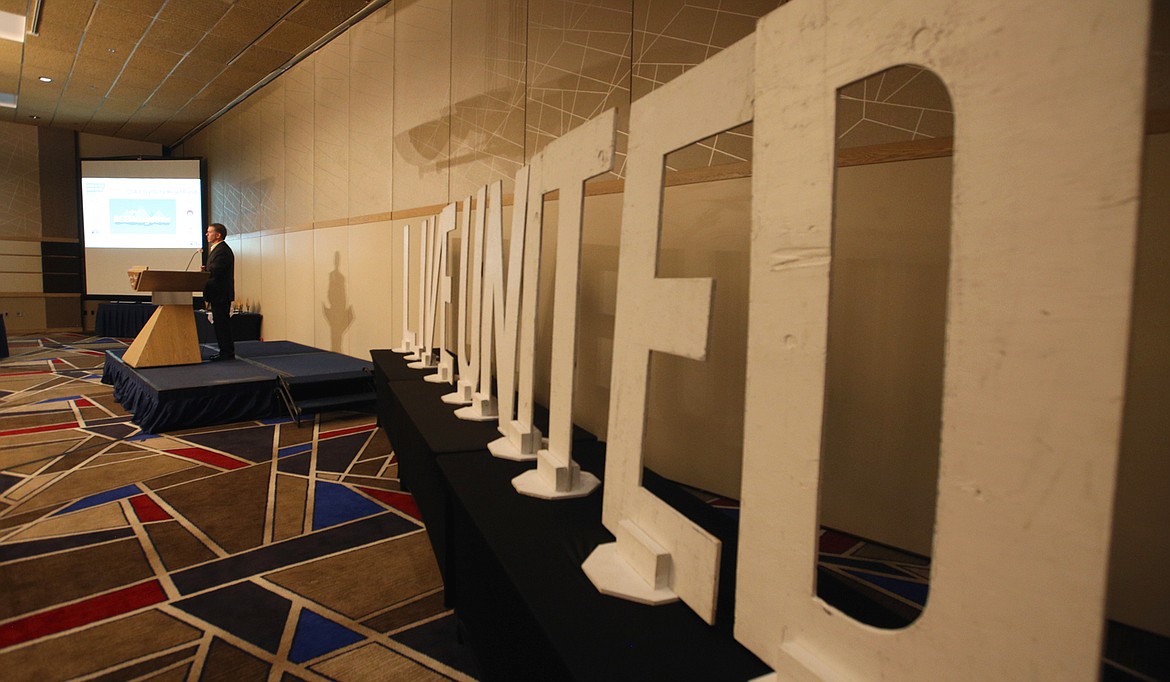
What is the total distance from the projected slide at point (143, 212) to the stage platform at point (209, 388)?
5.26 metres

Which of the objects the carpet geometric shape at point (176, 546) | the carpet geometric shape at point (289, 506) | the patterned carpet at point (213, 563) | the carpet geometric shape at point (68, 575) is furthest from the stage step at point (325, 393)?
the carpet geometric shape at point (68, 575)

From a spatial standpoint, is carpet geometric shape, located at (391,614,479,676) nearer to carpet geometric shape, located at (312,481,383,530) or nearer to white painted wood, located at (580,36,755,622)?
white painted wood, located at (580,36,755,622)

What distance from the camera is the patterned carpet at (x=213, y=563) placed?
1.45 m

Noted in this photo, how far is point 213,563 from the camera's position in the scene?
6.28ft

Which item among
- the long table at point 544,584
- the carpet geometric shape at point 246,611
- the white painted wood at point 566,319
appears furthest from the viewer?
the carpet geometric shape at point 246,611

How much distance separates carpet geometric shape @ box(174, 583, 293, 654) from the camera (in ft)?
5.00

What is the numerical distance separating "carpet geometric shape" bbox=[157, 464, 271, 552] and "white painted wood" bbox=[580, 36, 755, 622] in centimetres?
164

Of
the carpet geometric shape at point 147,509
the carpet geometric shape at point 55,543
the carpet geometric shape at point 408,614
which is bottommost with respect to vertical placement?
the carpet geometric shape at point 55,543

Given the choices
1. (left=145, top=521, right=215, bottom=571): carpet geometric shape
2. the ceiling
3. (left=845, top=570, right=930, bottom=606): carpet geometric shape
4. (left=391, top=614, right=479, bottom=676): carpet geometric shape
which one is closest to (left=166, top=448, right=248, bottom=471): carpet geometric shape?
(left=145, top=521, right=215, bottom=571): carpet geometric shape

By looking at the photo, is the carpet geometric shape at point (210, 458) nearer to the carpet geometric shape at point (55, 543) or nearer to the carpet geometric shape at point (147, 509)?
the carpet geometric shape at point (147, 509)

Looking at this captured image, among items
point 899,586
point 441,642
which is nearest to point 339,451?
→ point 441,642

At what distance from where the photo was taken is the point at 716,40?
2266mm

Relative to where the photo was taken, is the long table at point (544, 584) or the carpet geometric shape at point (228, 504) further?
the carpet geometric shape at point (228, 504)

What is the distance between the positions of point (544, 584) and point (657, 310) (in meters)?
0.48
